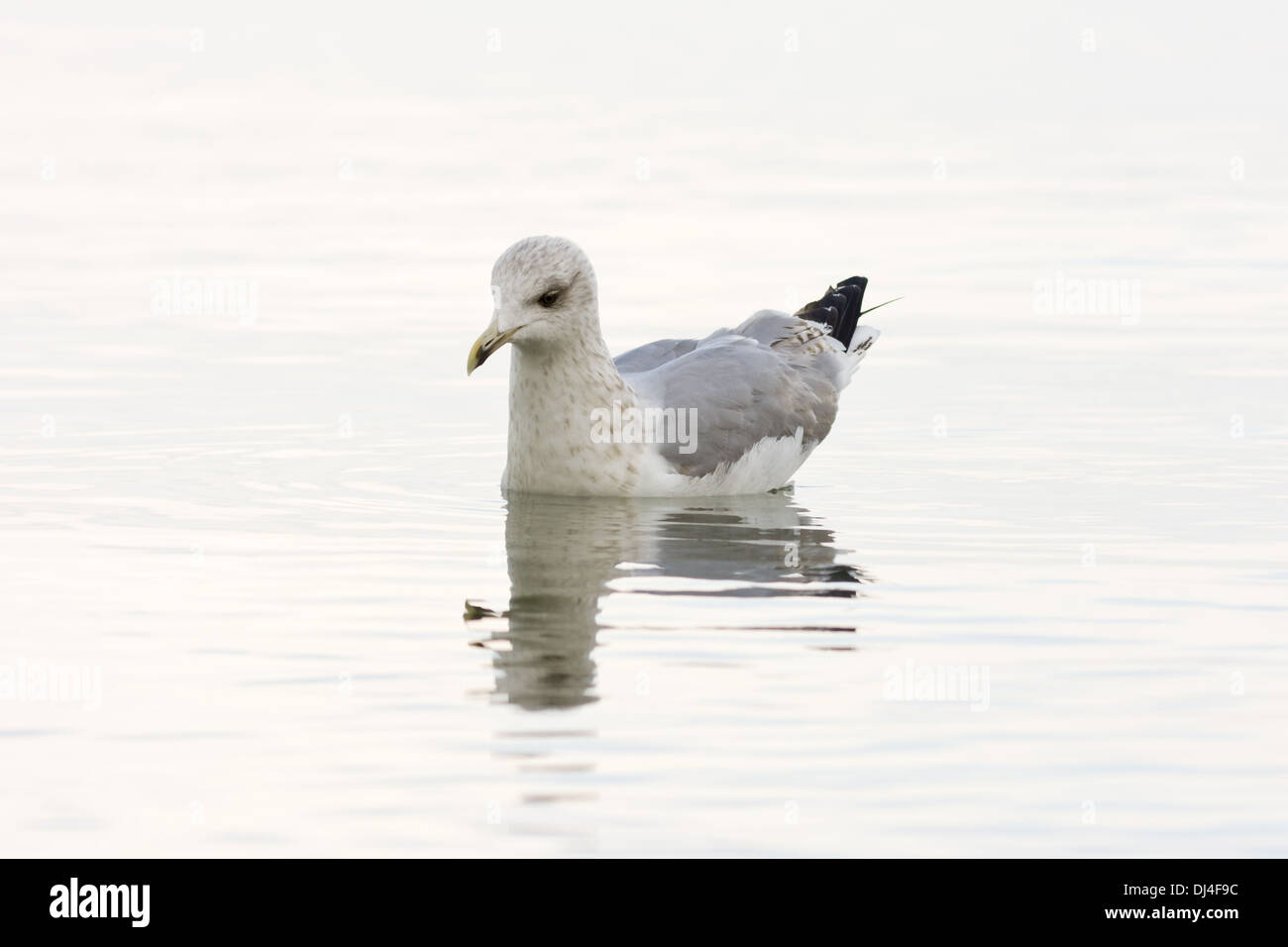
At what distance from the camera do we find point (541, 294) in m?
12.8

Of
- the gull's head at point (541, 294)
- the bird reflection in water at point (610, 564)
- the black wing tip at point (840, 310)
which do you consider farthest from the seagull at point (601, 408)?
the black wing tip at point (840, 310)

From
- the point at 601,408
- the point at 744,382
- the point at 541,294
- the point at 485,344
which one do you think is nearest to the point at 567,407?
the point at 601,408

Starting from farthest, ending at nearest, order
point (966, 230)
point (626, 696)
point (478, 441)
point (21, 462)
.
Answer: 1. point (966, 230)
2. point (478, 441)
3. point (21, 462)
4. point (626, 696)

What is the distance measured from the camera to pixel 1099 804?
23.9 feet

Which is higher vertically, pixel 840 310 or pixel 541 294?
pixel 840 310

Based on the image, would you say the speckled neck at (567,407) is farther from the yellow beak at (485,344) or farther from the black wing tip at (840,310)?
the black wing tip at (840,310)

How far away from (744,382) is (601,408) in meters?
1.15

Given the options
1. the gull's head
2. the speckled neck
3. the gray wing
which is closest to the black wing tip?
the gray wing

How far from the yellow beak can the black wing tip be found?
12.6 feet

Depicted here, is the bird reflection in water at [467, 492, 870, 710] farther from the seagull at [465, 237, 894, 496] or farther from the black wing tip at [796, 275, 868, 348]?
the black wing tip at [796, 275, 868, 348]

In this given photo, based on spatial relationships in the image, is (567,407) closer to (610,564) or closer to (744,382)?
(744,382)

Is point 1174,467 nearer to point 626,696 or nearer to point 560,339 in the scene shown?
point 560,339

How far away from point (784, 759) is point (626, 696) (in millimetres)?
976

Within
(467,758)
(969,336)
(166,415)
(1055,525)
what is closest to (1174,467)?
(1055,525)
